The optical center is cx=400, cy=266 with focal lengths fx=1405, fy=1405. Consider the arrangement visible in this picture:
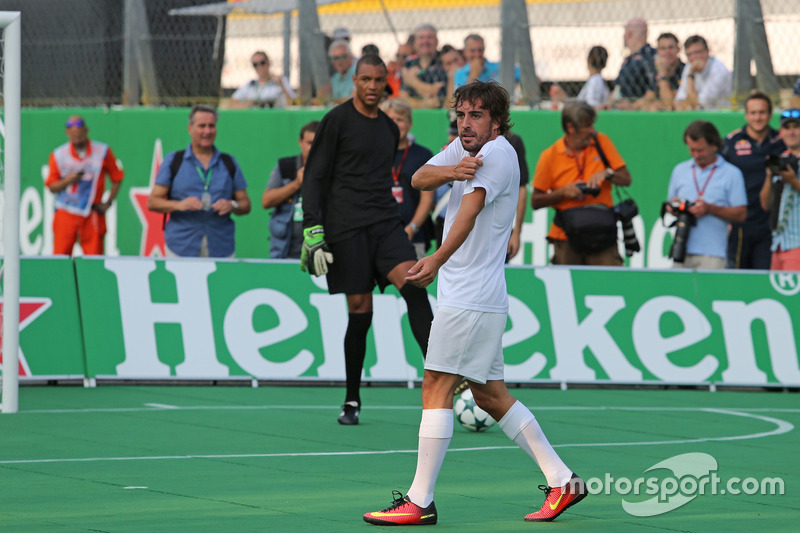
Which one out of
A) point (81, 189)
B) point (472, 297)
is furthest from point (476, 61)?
point (472, 297)

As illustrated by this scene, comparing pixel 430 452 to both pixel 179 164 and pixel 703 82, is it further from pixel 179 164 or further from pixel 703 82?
pixel 703 82

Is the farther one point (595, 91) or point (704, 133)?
point (595, 91)

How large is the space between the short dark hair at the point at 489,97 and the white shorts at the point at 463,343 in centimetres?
89

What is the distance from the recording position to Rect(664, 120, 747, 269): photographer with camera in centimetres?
1248

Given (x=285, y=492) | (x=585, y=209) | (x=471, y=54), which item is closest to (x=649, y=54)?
(x=471, y=54)

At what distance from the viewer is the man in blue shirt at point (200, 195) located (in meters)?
12.5

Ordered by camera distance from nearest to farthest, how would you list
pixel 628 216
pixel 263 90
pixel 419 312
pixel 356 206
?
pixel 419 312 → pixel 356 206 → pixel 628 216 → pixel 263 90

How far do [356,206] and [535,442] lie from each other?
3.31m

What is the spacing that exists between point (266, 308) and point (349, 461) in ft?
13.4

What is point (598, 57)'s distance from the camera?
1522cm

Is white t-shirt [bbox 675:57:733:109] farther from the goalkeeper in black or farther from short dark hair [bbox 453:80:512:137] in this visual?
short dark hair [bbox 453:80:512:137]

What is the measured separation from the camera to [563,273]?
39.6 ft

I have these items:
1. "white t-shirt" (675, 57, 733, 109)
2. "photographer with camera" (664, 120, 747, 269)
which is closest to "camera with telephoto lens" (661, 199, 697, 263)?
"photographer with camera" (664, 120, 747, 269)

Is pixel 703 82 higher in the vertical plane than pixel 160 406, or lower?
higher
